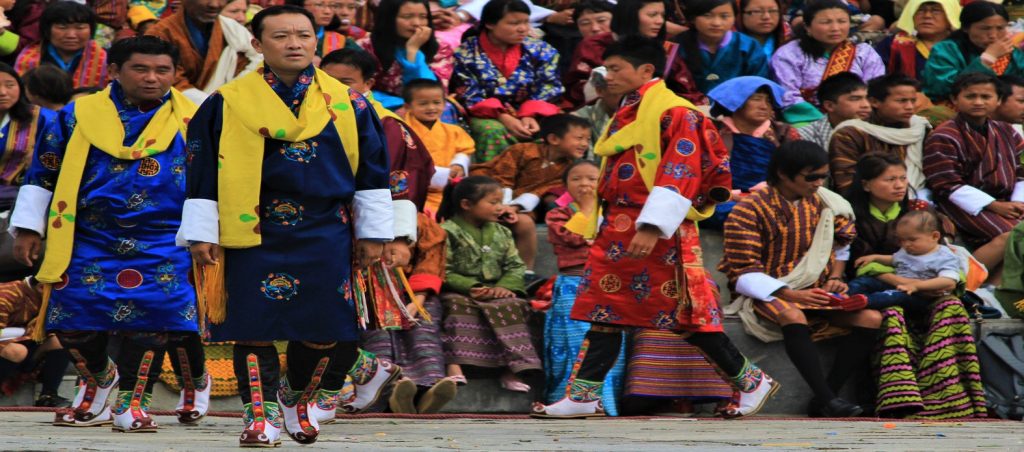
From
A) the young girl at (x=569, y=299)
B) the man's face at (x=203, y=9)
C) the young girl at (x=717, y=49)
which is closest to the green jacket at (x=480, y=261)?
the young girl at (x=569, y=299)

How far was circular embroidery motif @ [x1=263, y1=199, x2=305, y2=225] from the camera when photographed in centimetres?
520

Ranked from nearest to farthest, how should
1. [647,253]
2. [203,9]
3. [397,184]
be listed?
[397,184] → [647,253] → [203,9]

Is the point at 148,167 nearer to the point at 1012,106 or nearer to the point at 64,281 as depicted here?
the point at 64,281

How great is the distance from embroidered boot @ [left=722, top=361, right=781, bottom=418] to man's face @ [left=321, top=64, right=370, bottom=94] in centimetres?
233

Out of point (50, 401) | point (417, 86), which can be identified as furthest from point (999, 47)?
point (50, 401)

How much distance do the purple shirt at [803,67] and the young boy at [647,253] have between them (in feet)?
11.4

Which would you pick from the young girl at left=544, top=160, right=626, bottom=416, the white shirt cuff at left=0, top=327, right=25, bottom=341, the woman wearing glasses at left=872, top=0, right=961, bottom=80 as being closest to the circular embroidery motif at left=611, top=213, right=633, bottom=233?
the young girl at left=544, top=160, right=626, bottom=416

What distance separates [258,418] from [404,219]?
1105 mm

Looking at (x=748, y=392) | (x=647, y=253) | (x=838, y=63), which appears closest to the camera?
(x=647, y=253)

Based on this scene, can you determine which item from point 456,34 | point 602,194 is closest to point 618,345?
point 602,194

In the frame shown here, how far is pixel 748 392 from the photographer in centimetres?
723

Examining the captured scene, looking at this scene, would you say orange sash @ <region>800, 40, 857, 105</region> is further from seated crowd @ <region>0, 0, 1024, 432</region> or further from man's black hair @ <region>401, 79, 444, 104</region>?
man's black hair @ <region>401, 79, 444, 104</region>

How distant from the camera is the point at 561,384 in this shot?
318 inches

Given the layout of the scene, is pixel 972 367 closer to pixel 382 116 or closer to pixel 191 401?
pixel 382 116
